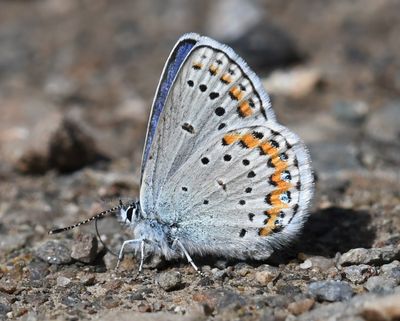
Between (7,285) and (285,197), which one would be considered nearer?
(285,197)

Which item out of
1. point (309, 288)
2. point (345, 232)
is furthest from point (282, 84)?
point (309, 288)

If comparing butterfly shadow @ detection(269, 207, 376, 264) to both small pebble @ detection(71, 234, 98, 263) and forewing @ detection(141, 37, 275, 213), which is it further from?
small pebble @ detection(71, 234, 98, 263)

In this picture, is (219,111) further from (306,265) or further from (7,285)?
(7,285)

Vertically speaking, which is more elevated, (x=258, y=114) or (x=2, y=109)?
(x=2, y=109)

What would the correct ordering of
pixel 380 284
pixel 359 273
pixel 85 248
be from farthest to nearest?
pixel 85 248
pixel 359 273
pixel 380 284

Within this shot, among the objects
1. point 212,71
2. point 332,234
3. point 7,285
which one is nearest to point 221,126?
point 212,71

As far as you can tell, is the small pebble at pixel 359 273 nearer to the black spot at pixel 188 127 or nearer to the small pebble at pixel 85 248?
the black spot at pixel 188 127

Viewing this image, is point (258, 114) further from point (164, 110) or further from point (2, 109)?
point (2, 109)
